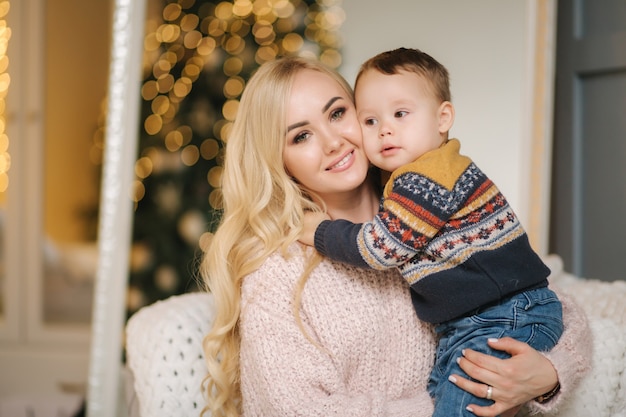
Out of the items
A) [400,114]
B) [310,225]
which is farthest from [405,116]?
[310,225]

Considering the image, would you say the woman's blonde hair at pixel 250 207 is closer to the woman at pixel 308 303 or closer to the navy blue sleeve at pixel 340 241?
the woman at pixel 308 303

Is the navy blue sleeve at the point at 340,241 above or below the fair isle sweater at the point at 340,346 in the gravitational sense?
above

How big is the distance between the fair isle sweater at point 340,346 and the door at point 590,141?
2.35 feet

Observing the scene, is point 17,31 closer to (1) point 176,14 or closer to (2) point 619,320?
(1) point 176,14

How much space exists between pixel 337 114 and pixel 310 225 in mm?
272

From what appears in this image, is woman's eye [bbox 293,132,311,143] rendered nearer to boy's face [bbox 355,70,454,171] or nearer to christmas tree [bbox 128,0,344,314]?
boy's face [bbox 355,70,454,171]

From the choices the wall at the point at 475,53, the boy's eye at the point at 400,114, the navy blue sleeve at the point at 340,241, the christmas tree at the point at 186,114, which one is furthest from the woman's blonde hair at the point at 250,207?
the christmas tree at the point at 186,114

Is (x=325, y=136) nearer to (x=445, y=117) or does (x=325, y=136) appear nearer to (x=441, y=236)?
(x=445, y=117)

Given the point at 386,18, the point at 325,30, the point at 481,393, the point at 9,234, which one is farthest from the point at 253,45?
the point at 481,393

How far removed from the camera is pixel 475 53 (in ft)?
6.43

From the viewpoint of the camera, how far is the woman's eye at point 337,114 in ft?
5.31

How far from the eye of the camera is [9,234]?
12.1 feet

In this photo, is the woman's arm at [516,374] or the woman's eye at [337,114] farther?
the woman's eye at [337,114]

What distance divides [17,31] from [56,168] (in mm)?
780
